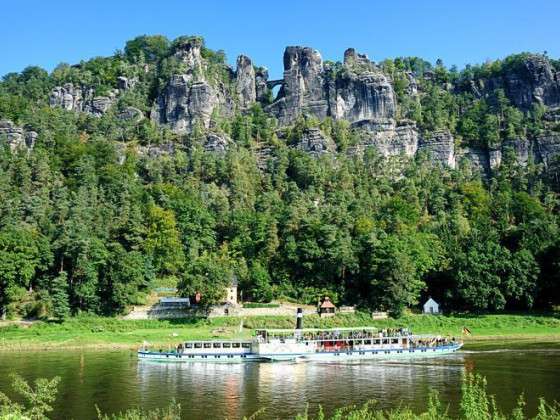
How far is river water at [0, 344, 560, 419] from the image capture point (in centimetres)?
3941

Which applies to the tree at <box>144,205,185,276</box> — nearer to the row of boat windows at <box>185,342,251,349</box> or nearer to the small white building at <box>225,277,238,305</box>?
the small white building at <box>225,277,238,305</box>

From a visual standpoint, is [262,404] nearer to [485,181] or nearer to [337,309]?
[337,309]

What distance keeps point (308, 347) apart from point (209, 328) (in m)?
16.8

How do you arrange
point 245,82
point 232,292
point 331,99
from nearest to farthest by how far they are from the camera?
point 232,292, point 331,99, point 245,82

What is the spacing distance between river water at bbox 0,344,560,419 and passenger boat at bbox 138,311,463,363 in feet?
6.22

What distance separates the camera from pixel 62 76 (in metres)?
169

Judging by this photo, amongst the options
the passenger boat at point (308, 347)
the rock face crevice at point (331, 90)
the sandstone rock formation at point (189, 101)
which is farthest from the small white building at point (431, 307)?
the sandstone rock formation at point (189, 101)

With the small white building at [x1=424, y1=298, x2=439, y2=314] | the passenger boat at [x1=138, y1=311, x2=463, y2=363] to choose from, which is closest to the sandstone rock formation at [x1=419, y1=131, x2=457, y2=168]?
the small white building at [x1=424, y1=298, x2=439, y2=314]

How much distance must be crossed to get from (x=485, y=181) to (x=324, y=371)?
325 feet

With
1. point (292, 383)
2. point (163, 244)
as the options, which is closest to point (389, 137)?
point (163, 244)

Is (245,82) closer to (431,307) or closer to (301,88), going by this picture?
(301,88)

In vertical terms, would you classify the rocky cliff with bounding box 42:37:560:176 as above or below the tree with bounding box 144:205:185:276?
above

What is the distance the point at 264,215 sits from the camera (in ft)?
333

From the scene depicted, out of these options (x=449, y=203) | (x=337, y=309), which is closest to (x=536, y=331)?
(x=337, y=309)
